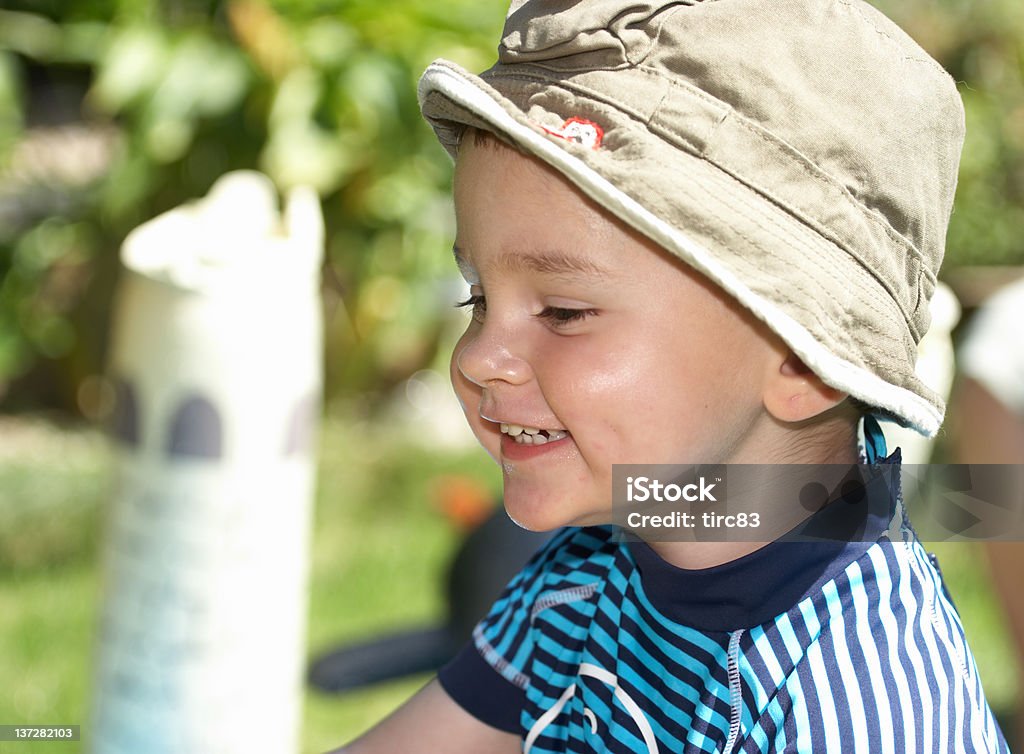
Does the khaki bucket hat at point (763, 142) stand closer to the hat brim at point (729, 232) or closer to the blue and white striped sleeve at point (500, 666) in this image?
the hat brim at point (729, 232)

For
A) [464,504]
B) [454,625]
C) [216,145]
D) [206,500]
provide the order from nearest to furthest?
[206,500] < [454,625] < [464,504] < [216,145]

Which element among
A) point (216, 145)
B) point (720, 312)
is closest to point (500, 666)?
point (720, 312)

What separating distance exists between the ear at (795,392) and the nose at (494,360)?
10.2 inches

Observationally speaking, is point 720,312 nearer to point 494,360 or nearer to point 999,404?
point 494,360

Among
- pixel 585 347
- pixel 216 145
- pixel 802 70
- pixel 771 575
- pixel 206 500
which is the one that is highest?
pixel 216 145

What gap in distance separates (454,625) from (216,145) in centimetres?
268

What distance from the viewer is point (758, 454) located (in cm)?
131

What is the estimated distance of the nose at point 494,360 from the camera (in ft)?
4.03

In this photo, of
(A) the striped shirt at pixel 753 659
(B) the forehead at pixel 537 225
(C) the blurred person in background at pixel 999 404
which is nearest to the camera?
(A) the striped shirt at pixel 753 659

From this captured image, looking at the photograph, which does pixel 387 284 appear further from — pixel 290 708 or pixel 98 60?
pixel 290 708

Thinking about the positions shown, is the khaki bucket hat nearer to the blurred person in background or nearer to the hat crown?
the hat crown

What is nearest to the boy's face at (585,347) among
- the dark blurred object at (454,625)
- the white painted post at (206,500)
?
the white painted post at (206,500)

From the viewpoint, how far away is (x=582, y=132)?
118 centimetres

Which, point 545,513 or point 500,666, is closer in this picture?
point 545,513
